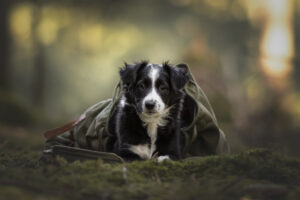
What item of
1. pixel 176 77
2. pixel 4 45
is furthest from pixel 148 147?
pixel 4 45

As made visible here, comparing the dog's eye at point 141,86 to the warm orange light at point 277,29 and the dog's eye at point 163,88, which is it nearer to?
the dog's eye at point 163,88

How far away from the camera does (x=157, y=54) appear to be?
1030 inches

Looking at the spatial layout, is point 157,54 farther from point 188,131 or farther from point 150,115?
point 150,115

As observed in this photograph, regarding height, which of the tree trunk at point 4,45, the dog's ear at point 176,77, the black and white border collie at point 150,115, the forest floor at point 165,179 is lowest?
the forest floor at point 165,179

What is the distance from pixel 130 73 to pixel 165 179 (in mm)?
1786

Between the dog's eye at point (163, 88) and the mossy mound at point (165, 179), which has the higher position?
the dog's eye at point (163, 88)

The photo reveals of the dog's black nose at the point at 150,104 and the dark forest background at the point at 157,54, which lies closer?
the dog's black nose at the point at 150,104

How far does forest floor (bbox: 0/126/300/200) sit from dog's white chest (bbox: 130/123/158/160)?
754mm

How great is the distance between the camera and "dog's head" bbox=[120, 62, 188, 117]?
4.83 metres

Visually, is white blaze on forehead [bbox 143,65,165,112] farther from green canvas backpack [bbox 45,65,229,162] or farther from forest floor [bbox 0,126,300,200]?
forest floor [bbox 0,126,300,200]

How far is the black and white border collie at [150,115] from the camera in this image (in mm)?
4801

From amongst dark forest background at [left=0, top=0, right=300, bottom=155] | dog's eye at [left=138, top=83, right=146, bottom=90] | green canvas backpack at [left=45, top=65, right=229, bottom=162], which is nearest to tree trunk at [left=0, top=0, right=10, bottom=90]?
dark forest background at [left=0, top=0, right=300, bottom=155]

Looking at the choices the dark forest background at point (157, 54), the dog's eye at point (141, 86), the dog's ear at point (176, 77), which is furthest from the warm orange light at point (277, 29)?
the dog's eye at point (141, 86)

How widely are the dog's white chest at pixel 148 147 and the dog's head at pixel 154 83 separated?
0.60 ft
